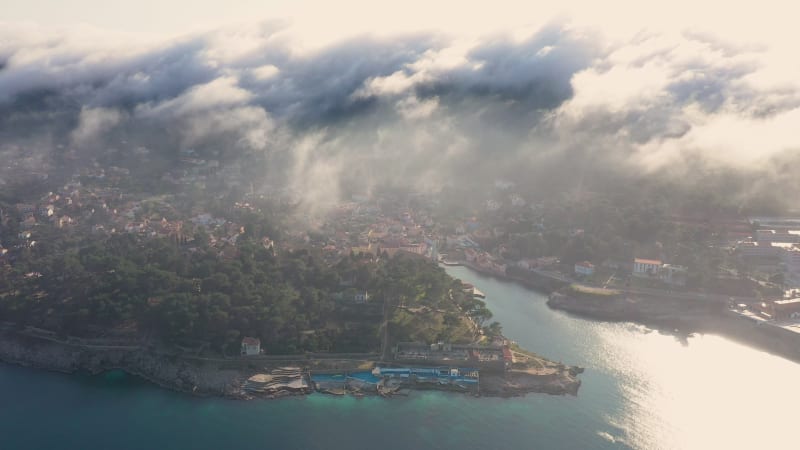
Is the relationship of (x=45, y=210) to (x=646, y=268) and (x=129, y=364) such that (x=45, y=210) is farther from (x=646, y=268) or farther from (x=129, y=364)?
(x=646, y=268)

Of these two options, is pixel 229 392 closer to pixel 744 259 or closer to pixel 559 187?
pixel 744 259

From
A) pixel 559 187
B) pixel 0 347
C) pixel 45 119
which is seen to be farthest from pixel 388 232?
pixel 45 119

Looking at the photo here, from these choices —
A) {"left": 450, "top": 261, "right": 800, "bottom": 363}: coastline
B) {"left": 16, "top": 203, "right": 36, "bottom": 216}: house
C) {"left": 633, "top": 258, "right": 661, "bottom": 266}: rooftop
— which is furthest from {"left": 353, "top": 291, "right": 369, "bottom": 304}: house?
{"left": 16, "top": 203, "right": 36, "bottom": 216}: house

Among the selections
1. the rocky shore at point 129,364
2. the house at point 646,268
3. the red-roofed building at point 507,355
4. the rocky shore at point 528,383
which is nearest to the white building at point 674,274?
the house at point 646,268

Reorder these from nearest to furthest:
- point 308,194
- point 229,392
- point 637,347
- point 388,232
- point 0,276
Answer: point 229,392 → point 637,347 → point 0,276 → point 388,232 → point 308,194

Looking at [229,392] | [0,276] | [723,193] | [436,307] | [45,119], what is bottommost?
[229,392]

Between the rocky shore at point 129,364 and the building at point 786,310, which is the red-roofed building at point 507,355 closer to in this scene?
the rocky shore at point 129,364
